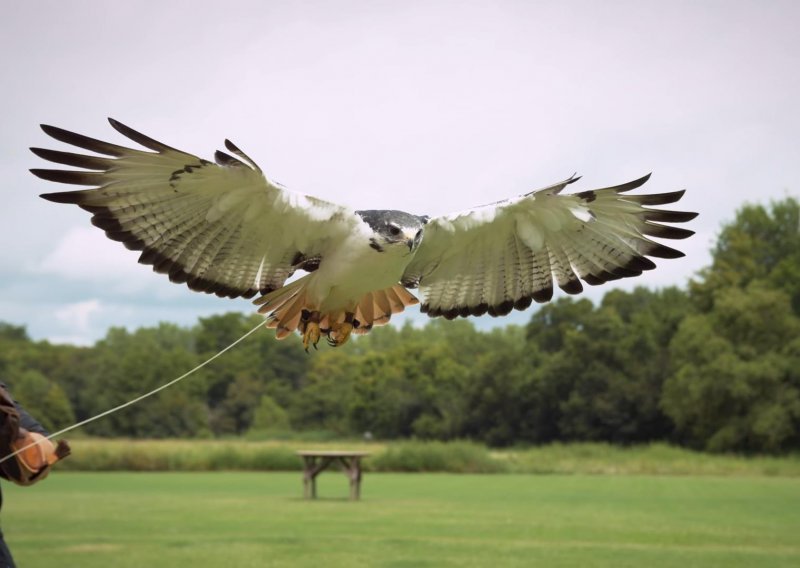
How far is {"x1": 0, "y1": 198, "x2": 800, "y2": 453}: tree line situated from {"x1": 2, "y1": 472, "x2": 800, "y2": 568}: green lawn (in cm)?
2029

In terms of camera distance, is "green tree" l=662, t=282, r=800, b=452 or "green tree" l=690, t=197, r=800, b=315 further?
"green tree" l=690, t=197, r=800, b=315

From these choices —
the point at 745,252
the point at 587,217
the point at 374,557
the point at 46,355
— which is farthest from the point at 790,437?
the point at 46,355

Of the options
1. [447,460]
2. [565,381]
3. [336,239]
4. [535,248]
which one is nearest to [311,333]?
[336,239]

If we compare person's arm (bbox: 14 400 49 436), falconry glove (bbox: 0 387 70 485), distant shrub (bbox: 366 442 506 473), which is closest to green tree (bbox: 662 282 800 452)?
distant shrub (bbox: 366 442 506 473)

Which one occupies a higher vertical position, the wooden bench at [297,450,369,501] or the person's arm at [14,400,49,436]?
the person's arm at [14,400,49,436]

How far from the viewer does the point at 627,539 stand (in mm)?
16531

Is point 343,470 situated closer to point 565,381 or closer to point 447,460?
point 447,460

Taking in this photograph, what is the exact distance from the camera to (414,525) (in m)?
18.6

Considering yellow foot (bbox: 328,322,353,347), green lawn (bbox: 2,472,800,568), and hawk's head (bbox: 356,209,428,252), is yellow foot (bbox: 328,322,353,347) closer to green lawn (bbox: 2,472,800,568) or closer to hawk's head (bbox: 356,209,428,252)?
hawk's head (bbox: 356,209,428,252)

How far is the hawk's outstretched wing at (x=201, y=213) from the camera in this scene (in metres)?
4.90

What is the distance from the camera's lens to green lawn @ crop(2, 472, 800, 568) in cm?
1455

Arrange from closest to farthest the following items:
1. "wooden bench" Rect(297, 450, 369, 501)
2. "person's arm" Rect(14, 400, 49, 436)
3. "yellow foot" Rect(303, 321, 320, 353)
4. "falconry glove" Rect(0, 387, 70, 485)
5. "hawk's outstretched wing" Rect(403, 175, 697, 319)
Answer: "falconry glove" Rect(0, 387, 70, 485) < "person's arm" Rect(14, 400, 49, 436) < "yellow foot" Rect(303, 321, 320, 353) < "hawk's outstretched wing" Rect(403, 175, 697, 319) < "wooden bench" Rect(297, 450, 369, 501)

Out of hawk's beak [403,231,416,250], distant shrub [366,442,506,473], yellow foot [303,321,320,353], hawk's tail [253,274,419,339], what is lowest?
distant shrub [366,442,506,473]

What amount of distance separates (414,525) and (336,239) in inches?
560
